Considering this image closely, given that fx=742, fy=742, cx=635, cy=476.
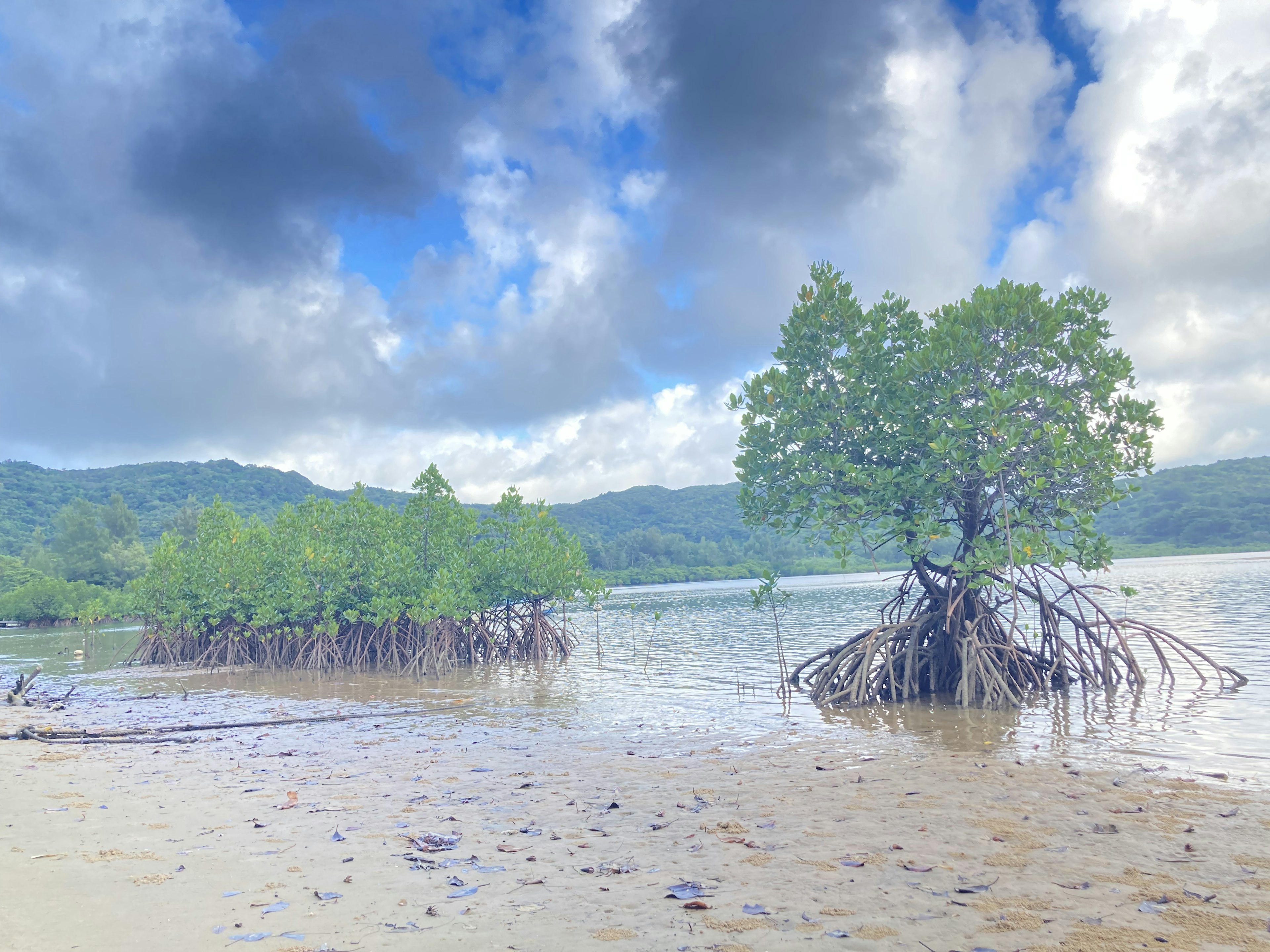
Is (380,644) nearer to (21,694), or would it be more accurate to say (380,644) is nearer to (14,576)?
(21,694)

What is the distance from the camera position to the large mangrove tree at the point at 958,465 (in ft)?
40.5

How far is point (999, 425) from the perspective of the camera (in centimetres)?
1177

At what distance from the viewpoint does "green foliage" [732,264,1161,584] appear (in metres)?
12.3

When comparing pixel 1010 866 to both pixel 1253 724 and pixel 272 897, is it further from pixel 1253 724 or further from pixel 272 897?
pixel 1253 724

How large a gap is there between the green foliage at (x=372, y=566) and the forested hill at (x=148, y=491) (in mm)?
62291

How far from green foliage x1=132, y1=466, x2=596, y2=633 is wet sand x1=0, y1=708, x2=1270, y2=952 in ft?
45.7

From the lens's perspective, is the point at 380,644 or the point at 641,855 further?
the point at 380,644

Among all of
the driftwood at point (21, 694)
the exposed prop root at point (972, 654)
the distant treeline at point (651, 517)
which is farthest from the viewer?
the distant treeline at point (651, 517)

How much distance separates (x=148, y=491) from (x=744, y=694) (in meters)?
112

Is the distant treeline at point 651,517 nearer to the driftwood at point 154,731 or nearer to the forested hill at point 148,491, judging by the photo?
the forested hill at point 148,491

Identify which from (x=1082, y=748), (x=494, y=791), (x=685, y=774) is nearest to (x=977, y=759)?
(x=1082, y=748)

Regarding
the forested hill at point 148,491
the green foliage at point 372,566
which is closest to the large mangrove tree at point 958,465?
the green foliage at point 372,566

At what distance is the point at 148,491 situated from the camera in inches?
4040

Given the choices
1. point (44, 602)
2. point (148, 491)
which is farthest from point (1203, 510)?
point (148, 491)
